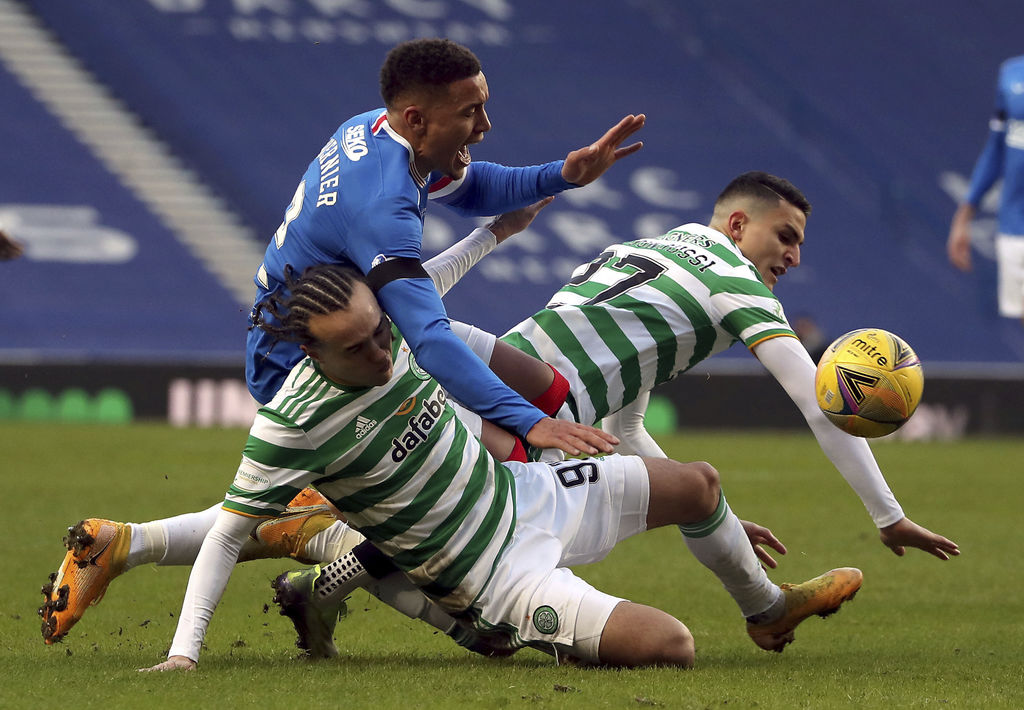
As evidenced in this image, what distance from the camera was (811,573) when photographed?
6.52 meters

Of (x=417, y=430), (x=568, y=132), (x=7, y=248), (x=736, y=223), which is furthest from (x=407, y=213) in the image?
(x=568, y=132)

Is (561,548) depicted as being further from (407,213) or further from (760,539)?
(407,213)

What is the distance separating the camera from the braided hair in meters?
3.88

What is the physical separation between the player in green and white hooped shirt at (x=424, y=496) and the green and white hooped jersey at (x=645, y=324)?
0.62 m

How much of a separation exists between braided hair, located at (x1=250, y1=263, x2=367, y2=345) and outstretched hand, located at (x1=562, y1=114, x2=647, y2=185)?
105 cm

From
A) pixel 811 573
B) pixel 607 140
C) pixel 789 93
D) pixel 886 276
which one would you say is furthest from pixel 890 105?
pixel 607 140

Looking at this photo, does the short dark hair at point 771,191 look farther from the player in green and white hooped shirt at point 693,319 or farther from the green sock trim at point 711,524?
the green sock trim at point 711,524

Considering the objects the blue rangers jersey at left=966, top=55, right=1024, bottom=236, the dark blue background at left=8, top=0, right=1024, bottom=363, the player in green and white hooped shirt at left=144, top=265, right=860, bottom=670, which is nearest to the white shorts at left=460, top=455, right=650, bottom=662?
the player in green and white hooped shirt at left=144, top=265, right=860, bottom=670

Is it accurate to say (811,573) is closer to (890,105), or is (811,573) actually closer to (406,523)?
(406,523)

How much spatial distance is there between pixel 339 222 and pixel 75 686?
141cm

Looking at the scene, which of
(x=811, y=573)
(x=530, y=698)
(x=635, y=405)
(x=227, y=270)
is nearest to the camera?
(x=530, y=698)

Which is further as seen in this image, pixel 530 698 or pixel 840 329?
pixel 840 329

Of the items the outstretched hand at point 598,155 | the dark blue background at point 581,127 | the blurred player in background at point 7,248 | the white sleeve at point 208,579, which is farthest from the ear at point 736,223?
the dark blue background at point 581,127

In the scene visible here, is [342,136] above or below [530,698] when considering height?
above
